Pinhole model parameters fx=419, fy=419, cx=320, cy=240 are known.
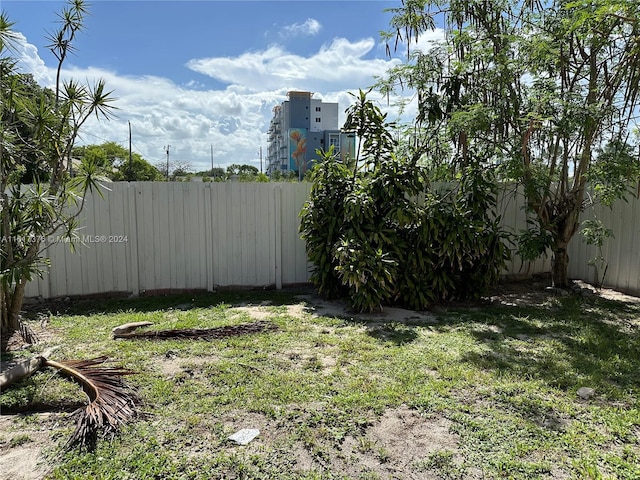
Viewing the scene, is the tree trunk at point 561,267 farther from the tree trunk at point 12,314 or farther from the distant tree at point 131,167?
the distant tree at point 131,167

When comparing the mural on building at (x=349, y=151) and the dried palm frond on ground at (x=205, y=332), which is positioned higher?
the mural on building at (x=349, y=151)

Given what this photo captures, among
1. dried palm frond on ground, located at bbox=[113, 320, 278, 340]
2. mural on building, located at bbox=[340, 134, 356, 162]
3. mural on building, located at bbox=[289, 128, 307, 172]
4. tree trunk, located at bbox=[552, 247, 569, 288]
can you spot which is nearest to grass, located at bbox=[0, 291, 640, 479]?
dried palm frond on ground, located at bbox=[113, 320, 278, 340]

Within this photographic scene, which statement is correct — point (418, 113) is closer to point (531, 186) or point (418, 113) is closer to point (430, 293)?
point (531, 186)

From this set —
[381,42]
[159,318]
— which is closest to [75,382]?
[159,318]

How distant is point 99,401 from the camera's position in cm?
243

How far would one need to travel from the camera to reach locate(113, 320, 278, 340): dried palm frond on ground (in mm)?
3801

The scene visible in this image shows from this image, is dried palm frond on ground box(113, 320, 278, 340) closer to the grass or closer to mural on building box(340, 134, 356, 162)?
the grass

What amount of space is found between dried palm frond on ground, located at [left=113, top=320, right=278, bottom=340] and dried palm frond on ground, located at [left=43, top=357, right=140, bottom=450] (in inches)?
26.7

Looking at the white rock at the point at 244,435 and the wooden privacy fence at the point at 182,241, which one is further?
the wooden privacy fence at the point at 182,241

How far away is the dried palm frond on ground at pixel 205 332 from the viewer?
3.80 meters

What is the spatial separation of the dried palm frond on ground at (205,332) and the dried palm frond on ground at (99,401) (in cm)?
68

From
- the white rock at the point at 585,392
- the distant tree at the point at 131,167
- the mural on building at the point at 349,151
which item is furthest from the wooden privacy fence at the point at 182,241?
the distant tree at the point at 131,167

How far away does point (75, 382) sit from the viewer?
2820mm

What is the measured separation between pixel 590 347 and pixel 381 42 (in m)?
4.39
